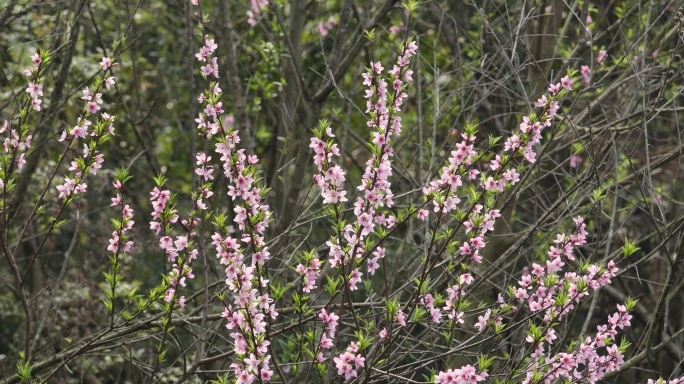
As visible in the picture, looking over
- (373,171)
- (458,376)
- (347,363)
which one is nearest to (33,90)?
(373,171)

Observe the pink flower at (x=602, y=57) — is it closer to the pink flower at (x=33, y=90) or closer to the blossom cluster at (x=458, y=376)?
the blossom cluster at (x=458, y=376)

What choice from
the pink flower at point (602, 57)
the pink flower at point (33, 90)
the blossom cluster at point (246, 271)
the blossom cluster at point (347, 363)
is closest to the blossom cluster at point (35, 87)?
the pink flower at point (33, 90)

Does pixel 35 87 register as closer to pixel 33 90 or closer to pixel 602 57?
pixel 33 90

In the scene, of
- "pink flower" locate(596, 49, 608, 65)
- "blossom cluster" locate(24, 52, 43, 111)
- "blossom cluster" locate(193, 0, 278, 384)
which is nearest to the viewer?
"blossom cluster" locate(193, 0, 278, 384)

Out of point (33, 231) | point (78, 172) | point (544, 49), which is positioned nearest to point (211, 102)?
point (78, 172)

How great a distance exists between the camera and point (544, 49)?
5.61 metres

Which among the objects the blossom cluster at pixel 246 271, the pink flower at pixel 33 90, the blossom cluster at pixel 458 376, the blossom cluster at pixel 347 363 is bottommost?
the blossom cluster at pixel 458 376

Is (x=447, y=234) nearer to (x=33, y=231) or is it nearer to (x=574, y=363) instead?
(x=574, y=363)

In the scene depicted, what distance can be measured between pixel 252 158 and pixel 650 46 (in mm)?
4047

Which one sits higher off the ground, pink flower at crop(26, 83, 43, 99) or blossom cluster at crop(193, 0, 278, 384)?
pink flower at crop(26, 83, 43, 99)

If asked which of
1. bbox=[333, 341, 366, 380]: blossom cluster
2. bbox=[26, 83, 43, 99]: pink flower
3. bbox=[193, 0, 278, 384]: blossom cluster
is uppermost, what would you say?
bbox=[26, 83, 43, 99]: pink flower

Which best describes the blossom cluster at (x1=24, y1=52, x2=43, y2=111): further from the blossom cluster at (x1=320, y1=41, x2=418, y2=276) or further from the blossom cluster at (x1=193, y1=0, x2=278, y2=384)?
the blossom cluster at (x1=320, y1=41, x2=418, y2=276)

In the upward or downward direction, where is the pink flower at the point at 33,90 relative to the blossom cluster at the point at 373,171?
upward

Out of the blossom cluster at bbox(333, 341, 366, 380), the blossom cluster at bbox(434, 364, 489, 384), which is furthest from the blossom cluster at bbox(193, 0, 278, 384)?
the blossom cluster at bbox(434, 364, 489, 384)
